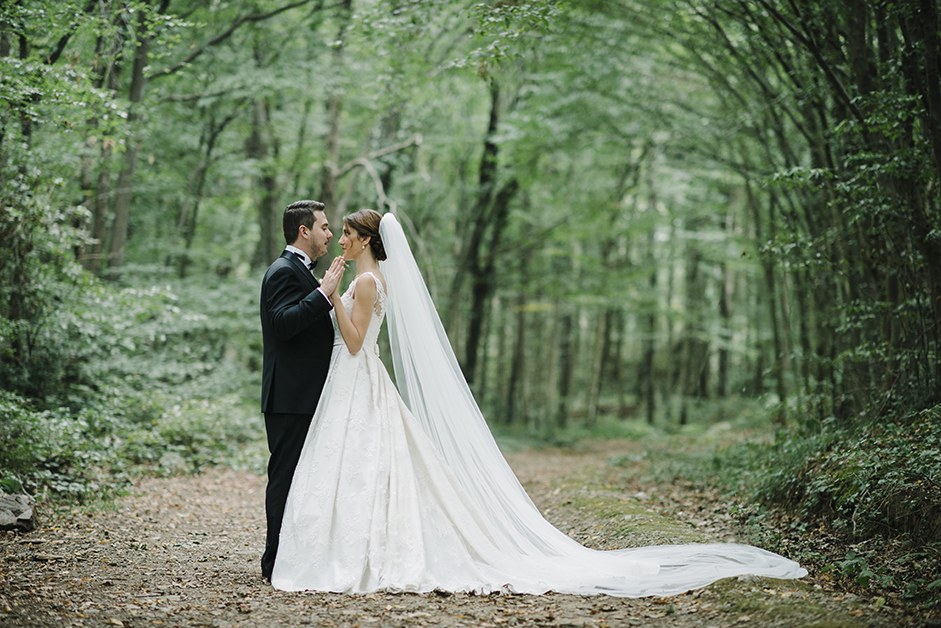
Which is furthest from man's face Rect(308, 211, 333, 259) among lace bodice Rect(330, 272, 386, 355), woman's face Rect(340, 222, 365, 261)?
lace bodice Rect(330, 272, 386, 355)

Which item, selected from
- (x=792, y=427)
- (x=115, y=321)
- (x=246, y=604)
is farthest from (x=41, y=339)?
(x=792, y=427)

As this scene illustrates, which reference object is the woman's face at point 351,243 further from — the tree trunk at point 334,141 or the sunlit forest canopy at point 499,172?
the tree trunk at point 334,141

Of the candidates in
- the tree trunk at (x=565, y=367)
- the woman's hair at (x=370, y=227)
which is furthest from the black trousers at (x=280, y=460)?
the tree trunk at (x=565, y=367)

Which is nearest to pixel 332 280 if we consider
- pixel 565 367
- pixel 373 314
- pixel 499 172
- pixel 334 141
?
pixel 373 314

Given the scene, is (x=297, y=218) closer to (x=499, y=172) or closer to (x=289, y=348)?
(x=289, y=348)

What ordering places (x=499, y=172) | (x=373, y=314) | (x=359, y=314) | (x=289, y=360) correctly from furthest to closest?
(x=499, y=172)
(x=373, y=314)
(x=359, y=314)
(x=289, y=360)

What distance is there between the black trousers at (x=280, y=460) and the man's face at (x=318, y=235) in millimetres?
1133

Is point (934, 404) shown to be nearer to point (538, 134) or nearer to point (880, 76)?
point (880, 76)

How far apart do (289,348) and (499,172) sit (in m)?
11.5

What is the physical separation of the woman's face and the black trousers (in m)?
1.16

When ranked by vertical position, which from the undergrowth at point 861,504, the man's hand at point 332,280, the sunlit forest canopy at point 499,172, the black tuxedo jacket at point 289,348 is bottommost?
the undergrowth at point 861,504

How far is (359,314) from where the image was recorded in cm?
432

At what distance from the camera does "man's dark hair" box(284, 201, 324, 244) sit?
433 cm

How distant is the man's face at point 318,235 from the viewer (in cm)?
437
